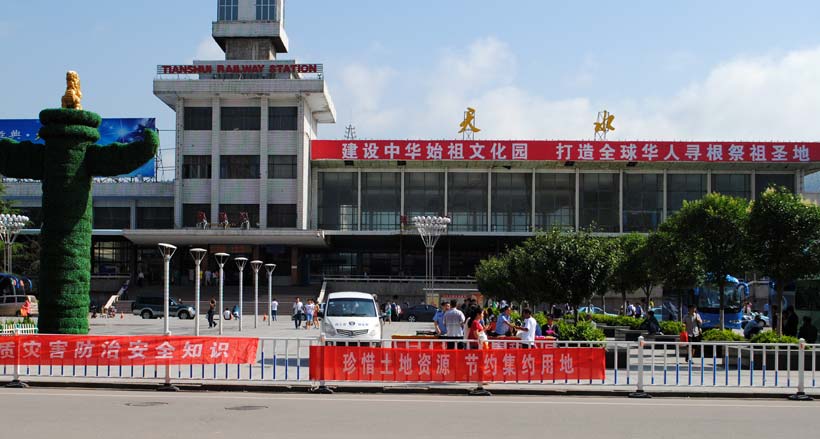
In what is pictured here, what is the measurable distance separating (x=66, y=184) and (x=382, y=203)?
42418 mm

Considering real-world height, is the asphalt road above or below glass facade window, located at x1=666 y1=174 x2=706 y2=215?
below

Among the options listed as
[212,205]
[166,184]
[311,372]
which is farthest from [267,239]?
[311,372]

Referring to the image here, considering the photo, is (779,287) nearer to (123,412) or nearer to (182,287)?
(123,412)

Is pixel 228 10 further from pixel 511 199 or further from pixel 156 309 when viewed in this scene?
pixel 511 199

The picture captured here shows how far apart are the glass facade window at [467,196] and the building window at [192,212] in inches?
692

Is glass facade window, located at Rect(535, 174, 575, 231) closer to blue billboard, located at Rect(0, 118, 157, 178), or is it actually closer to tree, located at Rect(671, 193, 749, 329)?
blue billboard, located at Rect(0, 118, 157, 178)

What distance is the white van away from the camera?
22.3 meters

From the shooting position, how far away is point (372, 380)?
15.5 meters

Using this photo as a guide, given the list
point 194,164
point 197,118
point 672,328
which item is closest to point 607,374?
point 672,328

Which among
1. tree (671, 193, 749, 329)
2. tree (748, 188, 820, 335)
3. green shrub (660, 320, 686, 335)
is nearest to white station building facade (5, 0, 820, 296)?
green shrub (660, 320, 686, 335)

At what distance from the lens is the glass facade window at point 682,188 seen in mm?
63344

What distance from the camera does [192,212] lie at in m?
61.8

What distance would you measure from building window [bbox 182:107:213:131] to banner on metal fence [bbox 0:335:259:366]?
46.9m

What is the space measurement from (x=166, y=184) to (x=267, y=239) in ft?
32.5
